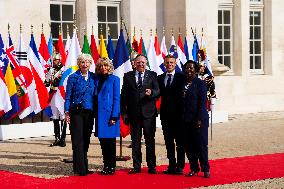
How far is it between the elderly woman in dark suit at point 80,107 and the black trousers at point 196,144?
55.0 inches

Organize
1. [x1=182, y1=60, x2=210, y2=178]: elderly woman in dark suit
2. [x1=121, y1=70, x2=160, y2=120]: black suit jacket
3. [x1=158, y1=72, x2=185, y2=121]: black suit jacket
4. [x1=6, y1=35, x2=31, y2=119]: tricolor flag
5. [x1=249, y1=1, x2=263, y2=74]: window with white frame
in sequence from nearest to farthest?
[x1=182, y1=60, x2=210, y2=178]: elderly woman in dark suit
[x1=158, y1=72, x2=185, y2=121]: black suit jacket
[x1=121, y1=70, x2=160, y2=120]: black suit jacket
[x1=6, y1=35, x2=31, y2=119]: tricolor flag
[x1=249, y1=1, x2=263, y2=74]: window with white frame

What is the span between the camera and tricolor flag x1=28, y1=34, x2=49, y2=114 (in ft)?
49.4

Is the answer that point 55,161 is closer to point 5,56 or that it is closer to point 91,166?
point 91,166

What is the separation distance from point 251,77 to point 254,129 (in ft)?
15.8

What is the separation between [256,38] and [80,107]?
12501 millimetres

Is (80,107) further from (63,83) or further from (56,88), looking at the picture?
(56,88)

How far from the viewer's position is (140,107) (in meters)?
10.0

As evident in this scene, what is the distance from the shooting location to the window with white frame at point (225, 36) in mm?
20734

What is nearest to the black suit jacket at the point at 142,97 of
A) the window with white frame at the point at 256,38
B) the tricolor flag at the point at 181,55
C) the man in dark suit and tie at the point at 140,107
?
the man in dark suit and tie at the point at 140,107

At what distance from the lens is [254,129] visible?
1641cm

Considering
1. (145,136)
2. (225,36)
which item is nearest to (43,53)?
(145,136)

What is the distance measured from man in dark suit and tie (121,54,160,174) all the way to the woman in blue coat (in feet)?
0.65

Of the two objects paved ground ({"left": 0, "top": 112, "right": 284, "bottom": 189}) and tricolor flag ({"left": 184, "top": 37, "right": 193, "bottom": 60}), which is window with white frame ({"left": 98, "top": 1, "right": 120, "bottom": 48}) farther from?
paved ground ({"left": 0, "top": 112, "right": 284, "bottom": 189})

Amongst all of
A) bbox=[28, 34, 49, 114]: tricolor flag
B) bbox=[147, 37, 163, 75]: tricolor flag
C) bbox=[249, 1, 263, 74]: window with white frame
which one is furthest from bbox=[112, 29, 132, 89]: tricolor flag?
bbox=[249, 1, 263, 74]: window with white frame
